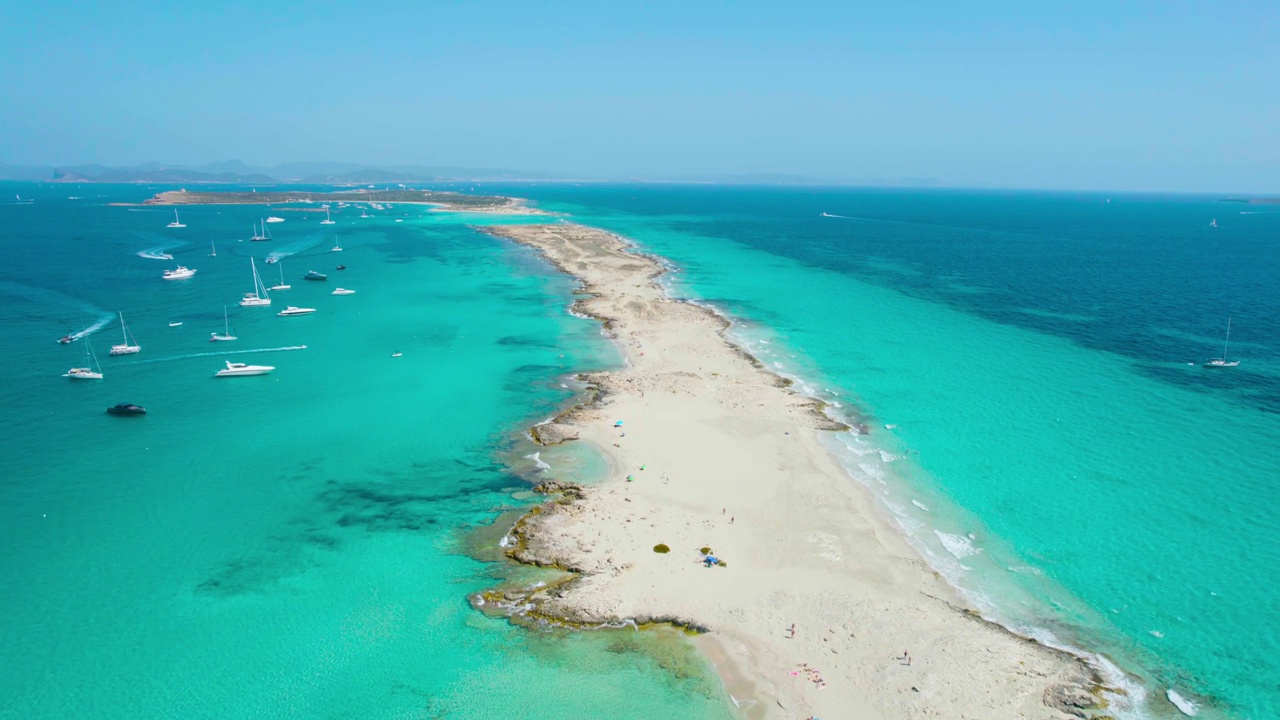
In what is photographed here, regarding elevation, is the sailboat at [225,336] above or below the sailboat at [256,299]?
Result: below

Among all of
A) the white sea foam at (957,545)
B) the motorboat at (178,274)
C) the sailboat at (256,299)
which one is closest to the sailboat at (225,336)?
the sailboat at (256,299)

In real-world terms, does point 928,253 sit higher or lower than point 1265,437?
higher

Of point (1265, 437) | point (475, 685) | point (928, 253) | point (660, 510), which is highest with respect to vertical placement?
point (928, 253)

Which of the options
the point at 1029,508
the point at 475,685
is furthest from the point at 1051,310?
the point at 475,685

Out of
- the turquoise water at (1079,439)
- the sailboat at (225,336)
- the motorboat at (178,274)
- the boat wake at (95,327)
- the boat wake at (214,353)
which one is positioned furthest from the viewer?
the motorboat at (178,274)

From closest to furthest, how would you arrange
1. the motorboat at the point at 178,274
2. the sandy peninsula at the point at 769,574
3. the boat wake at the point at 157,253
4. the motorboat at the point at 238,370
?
1. the sandy peninsula at the point at 769,574
2. the motorboat at the point at 238,370
3. the motorboat at the point at 178,274
4. the boat wake at the point at 157,253

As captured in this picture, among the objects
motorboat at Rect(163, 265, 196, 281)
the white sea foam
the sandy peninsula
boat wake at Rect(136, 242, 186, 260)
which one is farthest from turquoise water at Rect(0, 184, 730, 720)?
boat wake at Rect(136, 242, 186, 260)

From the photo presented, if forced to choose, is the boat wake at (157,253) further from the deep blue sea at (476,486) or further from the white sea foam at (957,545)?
the white sea foam at (957,545)

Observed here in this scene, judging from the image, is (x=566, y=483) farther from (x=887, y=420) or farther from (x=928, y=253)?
(x=928, y=253)
